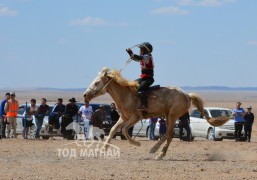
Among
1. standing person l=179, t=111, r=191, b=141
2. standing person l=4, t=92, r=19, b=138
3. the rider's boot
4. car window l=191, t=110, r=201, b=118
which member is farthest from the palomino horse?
car window l=191, t=110, r=201, b=118

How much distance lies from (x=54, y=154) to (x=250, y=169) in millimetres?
5628

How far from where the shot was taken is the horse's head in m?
17.3

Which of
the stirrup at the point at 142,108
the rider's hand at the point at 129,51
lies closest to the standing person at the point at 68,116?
the stirrup at the point at 142,108

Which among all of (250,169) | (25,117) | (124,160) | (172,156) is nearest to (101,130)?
(25,117)

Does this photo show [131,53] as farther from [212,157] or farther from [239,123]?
[239,123]

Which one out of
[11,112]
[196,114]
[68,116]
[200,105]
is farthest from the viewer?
[196,114]

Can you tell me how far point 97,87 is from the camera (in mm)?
17359

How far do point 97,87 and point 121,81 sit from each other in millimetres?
623

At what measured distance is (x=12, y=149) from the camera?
64.8ft

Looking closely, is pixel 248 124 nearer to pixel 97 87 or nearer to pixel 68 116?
pixel 68 116

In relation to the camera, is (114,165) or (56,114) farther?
(56,114)

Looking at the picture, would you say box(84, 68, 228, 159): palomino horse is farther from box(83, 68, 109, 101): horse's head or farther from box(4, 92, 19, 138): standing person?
box(4, 92, 19, 138): standing person

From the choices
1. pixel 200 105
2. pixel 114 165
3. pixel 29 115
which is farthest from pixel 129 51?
pixel 29 115

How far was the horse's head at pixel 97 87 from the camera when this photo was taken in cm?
1733
